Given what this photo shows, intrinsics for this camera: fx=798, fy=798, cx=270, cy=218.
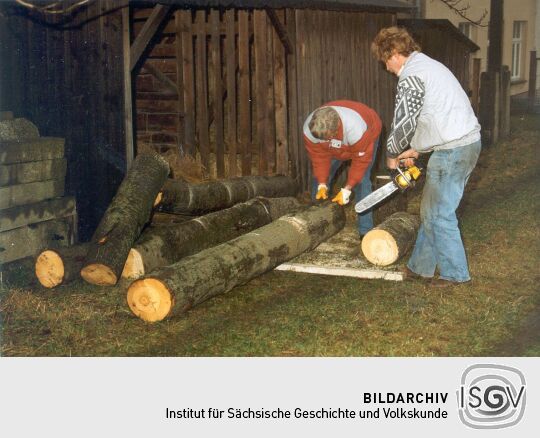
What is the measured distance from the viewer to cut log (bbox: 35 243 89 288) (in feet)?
25.1

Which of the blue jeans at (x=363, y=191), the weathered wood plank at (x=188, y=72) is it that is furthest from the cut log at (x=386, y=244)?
the weathered wood plank at (x=188, y=72)

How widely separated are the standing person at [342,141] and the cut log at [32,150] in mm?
2748

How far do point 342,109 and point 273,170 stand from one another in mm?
3093

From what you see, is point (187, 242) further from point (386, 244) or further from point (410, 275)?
point (410, 275)

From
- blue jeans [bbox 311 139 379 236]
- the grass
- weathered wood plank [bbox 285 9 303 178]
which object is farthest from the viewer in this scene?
weathered wood plank [bbox 285 9 303 178]

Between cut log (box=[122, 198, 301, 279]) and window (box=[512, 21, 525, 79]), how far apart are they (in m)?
19.0

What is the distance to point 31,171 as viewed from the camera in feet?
27.8

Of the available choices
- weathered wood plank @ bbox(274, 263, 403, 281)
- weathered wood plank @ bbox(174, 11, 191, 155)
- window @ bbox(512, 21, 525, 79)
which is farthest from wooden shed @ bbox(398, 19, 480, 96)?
weathered wood plank @ bbox(274, 263, 403, 281)

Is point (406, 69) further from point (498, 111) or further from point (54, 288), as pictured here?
point (498, 111)

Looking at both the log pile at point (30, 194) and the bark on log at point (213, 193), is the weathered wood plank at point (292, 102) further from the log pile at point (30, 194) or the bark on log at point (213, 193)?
the log pile at point (30, 194)

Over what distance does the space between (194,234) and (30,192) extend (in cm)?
190

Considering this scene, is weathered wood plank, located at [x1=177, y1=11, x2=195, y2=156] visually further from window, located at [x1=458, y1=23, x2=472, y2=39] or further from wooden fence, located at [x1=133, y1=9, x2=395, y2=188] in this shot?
window, located at [x1=458, y1=23, x2=472, y2=39]

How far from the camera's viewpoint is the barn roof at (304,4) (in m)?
9.47
